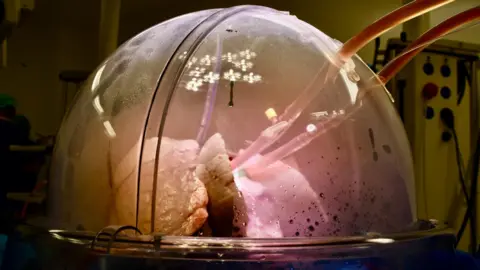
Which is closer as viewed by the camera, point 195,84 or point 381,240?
point 381,240

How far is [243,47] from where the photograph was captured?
0.75 metres

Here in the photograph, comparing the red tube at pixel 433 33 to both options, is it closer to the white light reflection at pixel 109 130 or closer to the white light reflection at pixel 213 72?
the white light reflection at pixel 213 72

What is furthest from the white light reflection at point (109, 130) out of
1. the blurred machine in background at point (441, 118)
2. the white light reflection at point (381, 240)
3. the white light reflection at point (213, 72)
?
the blurred machine in background at point (441, 118)

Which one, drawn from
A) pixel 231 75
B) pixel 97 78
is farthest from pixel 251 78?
pixel 97 78

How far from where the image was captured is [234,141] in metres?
0.70

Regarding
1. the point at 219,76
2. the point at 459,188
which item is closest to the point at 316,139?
the point at 219,76

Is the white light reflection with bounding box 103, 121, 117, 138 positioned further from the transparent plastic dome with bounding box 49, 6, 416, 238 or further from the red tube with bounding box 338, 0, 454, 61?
the red tube with bounding box 338, 0, 454, 61

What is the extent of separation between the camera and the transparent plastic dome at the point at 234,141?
64cm

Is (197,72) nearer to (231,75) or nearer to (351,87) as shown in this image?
(231,75)

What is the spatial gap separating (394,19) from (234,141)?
0.25 meters

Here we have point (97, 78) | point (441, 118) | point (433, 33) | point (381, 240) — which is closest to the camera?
point (381, 240)

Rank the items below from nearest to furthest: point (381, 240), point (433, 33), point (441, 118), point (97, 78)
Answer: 1. point (381, 240)
2. point (433, 33)
3. point (97, 78)
4. point (441, 118)

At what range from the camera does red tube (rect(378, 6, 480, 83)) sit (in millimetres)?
625

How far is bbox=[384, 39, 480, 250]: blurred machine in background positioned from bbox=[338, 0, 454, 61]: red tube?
1239 millimetres
